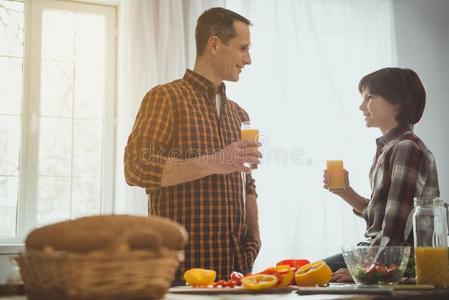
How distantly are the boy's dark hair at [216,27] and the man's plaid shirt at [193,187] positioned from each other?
0.26 meters

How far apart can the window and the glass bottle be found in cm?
220

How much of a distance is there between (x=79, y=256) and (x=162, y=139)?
4.38ft

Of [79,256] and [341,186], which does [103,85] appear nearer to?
[341,186]

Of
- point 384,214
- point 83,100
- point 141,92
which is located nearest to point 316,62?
point 141,92

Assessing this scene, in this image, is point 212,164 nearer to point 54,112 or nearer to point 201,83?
point 201,83

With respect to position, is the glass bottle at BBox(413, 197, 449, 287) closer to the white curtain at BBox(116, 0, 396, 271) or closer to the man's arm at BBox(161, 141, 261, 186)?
the man's arm at BBox(161, 141, 261, 186)

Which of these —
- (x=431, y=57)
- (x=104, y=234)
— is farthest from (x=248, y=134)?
(x=431, y=57)

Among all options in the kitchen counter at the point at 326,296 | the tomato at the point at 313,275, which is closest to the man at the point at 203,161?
the tomato at the point at 313,275

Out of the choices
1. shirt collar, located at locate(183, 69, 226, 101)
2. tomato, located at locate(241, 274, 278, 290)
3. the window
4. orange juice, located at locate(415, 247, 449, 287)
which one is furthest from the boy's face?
the window

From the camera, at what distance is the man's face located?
2479mm

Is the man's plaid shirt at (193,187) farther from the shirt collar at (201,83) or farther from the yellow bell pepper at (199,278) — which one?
the yellow bell pepper at (199,278)

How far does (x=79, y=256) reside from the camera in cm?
90

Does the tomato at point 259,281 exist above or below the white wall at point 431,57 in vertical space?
below

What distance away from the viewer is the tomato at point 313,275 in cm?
154
